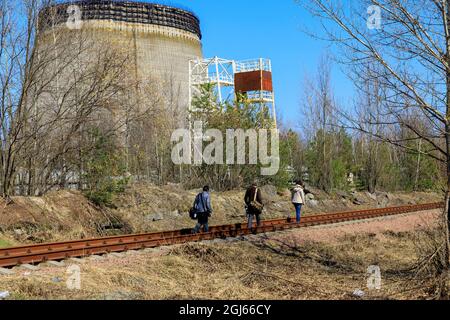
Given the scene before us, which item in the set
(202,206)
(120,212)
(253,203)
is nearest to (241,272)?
(202,206)

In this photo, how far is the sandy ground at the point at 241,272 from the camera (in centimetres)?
934

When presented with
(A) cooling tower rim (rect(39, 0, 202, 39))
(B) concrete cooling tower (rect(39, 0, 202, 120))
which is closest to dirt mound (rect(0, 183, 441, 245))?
(B) concrete cooling tower (rect(39, 0, 202, 120))

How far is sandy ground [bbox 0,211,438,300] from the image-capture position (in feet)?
30.7

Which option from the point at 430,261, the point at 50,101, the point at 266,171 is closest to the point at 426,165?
the point at 266,171

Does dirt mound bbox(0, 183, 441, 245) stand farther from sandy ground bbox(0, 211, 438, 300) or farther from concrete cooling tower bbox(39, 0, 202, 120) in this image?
concrete cooling tower bbox(39, 0, 202, 120)

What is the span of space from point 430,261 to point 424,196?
1449 inches

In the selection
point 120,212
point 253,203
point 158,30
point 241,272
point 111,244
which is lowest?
point 241,272

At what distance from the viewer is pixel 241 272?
39.4ft

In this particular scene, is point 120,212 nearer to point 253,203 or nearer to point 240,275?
point 253,203

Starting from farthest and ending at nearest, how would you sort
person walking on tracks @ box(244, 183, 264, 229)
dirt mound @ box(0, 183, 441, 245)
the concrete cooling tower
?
the concrete cooling tower < person walking on tracks @ box(244, 183, 264, 229) < dirt mound @ box(0, 183, 441, 245)

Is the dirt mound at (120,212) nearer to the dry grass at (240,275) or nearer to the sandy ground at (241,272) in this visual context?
the sandy ground at (241,272)

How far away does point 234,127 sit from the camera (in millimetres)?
32875

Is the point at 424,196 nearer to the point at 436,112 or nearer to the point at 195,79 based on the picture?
the point at 195,79

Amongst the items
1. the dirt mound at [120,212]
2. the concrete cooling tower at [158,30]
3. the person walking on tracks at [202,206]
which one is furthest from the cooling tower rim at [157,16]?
the person walking on tracks at [202,206]
